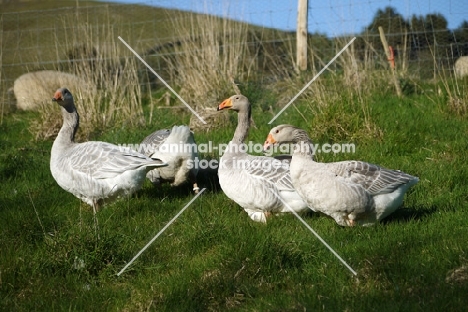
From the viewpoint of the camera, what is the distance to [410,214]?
6.84 metres

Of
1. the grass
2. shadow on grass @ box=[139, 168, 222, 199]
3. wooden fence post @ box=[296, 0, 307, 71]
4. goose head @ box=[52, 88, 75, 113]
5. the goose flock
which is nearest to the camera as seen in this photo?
the grass

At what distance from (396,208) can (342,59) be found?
6.10 metres

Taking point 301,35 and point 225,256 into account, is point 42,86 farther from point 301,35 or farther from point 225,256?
point 225,256

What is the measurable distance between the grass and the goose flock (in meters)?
0.23

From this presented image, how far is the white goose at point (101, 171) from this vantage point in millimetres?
7594

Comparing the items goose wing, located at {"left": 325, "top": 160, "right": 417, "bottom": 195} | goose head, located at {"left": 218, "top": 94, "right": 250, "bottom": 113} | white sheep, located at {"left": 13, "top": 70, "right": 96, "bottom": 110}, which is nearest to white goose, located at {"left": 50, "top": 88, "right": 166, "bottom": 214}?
goose head, located at {"left": 218, "top": 94, "right": 250, "bottom": 113}

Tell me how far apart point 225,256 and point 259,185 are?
1.76m

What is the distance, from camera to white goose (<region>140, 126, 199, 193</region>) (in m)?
8.23

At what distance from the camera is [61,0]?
25422 millimetres

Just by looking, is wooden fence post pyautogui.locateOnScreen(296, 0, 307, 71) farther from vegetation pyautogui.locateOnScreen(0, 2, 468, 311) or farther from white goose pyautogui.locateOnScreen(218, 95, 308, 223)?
white goose pyautogui.locateOnScreen(218, 95, 308, 223)

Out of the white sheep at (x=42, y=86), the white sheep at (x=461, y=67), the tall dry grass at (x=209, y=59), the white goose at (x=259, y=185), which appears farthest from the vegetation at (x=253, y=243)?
the white sheep at (x=461, y=67)

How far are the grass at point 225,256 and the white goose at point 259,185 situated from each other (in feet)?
0.74

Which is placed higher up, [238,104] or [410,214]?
[238,104]

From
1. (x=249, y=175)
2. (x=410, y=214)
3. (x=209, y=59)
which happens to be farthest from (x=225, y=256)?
(x=209, y=59)
